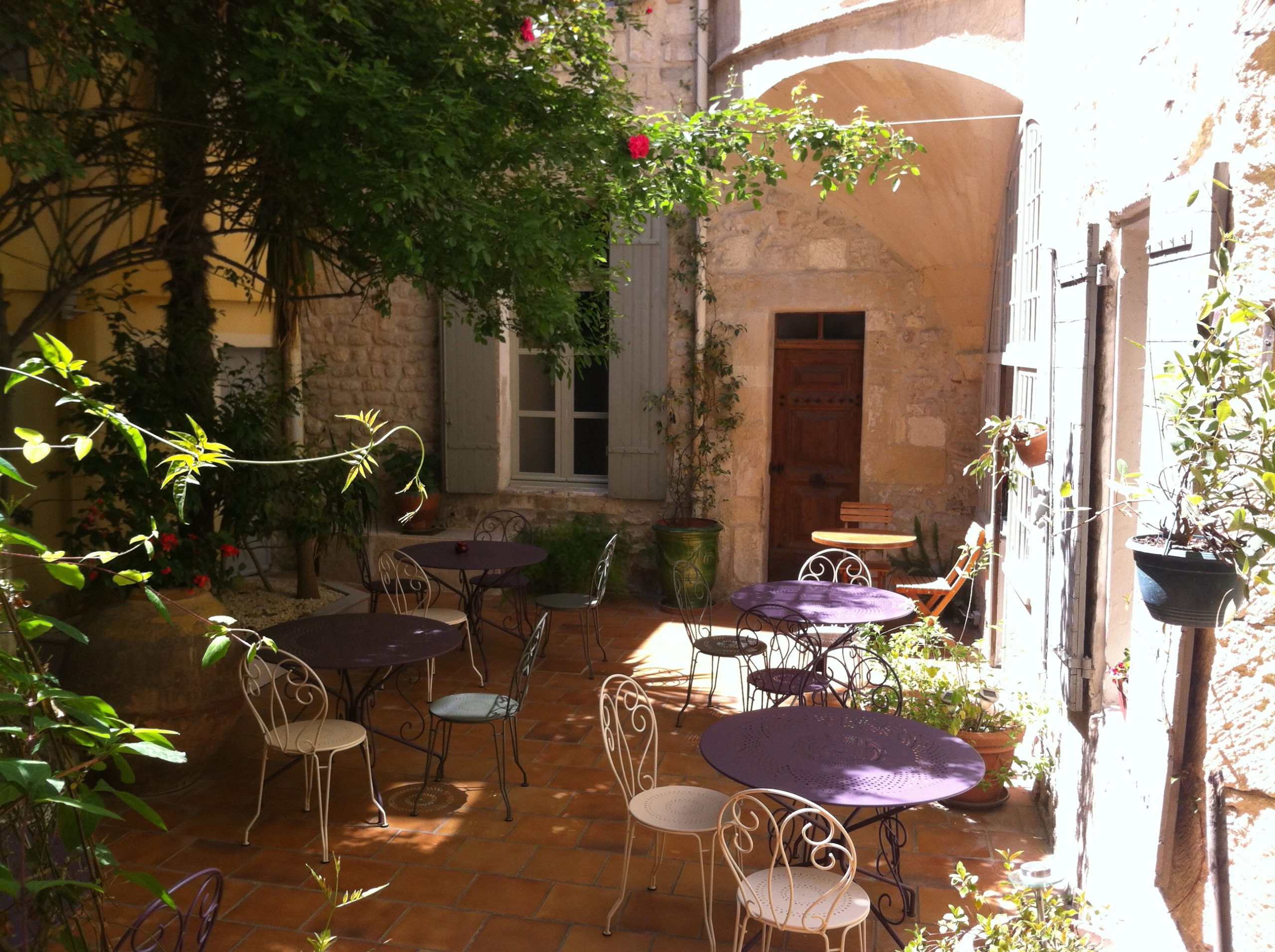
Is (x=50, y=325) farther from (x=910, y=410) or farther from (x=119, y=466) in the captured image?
(x=910, y=410)

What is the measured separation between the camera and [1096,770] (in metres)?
3.19

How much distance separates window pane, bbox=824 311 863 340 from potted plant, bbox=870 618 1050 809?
Answer: 3.58m

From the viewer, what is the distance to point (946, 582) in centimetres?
629

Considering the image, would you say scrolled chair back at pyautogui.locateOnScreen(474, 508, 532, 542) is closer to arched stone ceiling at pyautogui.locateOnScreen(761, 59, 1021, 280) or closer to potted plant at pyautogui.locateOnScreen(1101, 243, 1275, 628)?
arched stone ceiling at pyautogui.locateOnScreen(761, 59, 1021, 280)

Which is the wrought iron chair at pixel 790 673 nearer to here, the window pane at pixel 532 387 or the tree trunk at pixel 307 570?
the tree trunk at pixel 307 570

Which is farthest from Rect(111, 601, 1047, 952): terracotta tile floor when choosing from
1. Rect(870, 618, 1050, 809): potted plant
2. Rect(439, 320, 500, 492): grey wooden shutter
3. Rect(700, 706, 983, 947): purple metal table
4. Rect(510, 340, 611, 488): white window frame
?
Rect(510, 340, 611, 488): white window frame

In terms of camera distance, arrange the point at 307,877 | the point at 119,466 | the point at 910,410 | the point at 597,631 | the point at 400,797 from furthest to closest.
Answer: the point at 910,410
the point at 597,631
the point at 119,466
the point at 400,797
the point at 307,877

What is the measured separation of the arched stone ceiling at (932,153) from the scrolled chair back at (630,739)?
145 inches

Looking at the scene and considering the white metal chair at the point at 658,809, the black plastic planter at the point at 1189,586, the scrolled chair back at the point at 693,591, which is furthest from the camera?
the scrolled chair back at the point at 693,591

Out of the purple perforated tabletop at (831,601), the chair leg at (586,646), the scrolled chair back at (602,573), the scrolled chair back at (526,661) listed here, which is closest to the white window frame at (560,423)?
the chair leg at (586,646)

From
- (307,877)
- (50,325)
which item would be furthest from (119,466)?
(307,877)

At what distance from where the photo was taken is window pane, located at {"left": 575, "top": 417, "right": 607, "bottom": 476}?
8.34 metres

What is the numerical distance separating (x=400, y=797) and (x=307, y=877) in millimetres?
712

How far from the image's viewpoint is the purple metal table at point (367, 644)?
165 inches
